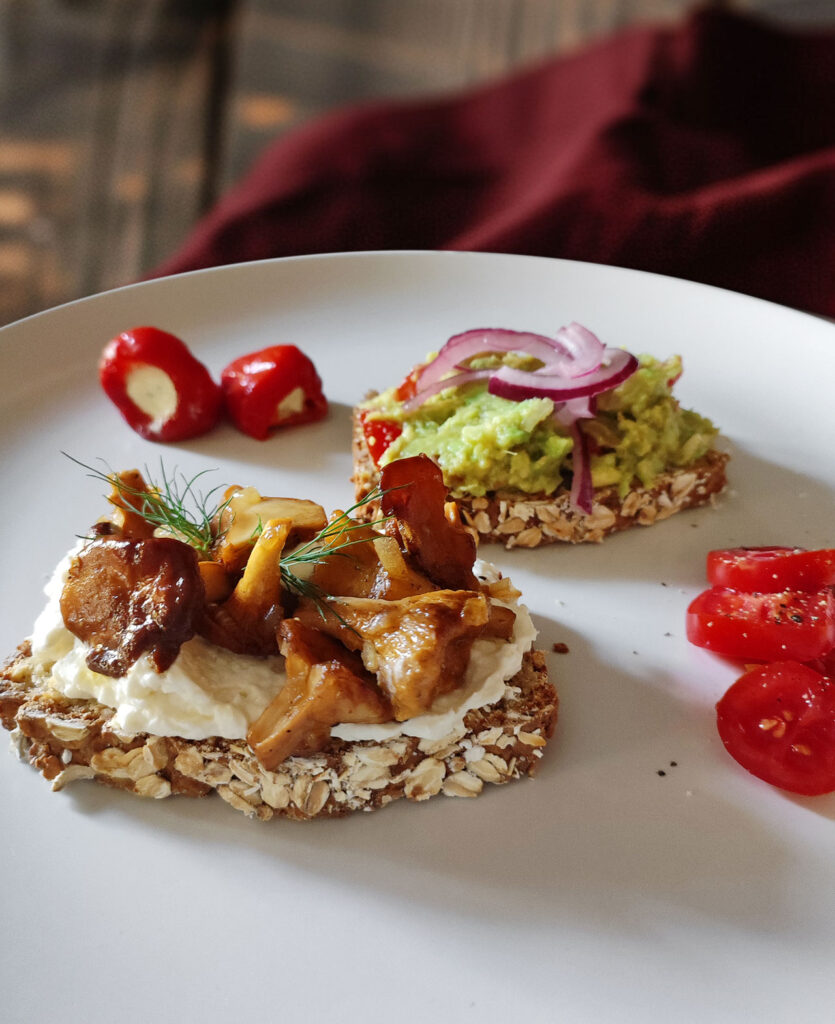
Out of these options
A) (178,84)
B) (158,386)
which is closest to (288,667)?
(158,386)

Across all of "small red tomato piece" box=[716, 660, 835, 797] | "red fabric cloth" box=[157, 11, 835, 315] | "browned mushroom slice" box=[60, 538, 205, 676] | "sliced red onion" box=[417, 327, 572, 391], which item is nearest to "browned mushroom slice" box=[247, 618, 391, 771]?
"browned mushroom slice" box=[60, 538, 205, 676]

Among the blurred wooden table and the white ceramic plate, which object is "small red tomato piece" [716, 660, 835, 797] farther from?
A: the blurred wooden table

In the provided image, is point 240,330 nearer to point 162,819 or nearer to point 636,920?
point 162,819

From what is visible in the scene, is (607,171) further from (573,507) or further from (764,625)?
(764,625)

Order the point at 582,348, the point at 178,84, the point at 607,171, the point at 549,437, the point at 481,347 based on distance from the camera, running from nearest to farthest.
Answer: the point at 549,437 → the point at 582,348 → the point at 481,347 → the point at 607,171 → the point at 178,84

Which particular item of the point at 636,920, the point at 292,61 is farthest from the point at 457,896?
the point at 292,61

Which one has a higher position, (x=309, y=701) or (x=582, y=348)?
(x=582, y=348)
